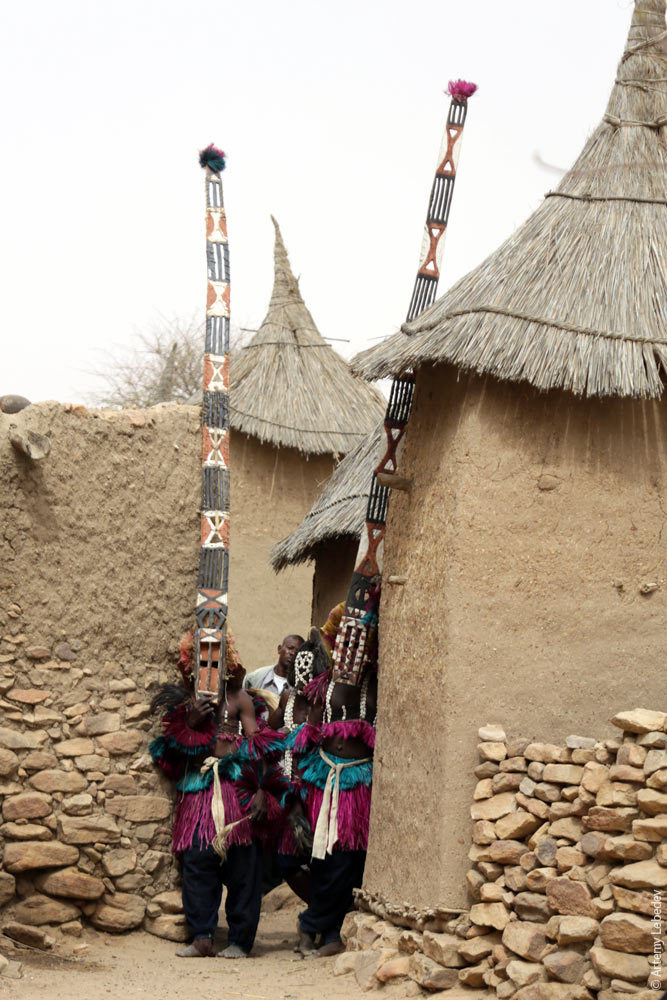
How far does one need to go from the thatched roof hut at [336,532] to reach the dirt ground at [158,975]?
9.98ft

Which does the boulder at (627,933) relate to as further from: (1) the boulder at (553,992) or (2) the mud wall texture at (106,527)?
(2) the mud wall texture at (106,527)

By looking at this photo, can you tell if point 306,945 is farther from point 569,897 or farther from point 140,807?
point 569,897

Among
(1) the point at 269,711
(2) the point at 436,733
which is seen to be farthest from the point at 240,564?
(2) the point at 436,733

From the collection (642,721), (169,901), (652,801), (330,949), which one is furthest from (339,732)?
(652,801)

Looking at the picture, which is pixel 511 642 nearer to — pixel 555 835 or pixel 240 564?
pixel 555 835

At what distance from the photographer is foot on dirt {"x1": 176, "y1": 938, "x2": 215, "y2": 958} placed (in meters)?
6.83

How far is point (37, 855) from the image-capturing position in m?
6.80

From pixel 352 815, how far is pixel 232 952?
0.98 m

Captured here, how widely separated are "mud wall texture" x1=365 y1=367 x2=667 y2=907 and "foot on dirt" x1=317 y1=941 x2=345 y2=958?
2.75 feet

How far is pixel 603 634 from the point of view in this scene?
19.8ft

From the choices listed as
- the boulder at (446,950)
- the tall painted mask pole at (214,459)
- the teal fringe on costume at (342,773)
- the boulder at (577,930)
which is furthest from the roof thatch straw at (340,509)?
the boulder at (577,930)

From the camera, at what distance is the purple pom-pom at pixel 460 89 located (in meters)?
7.29

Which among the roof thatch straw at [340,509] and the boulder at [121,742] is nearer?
the boulder at [121,742]

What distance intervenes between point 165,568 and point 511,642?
87.0 inches
